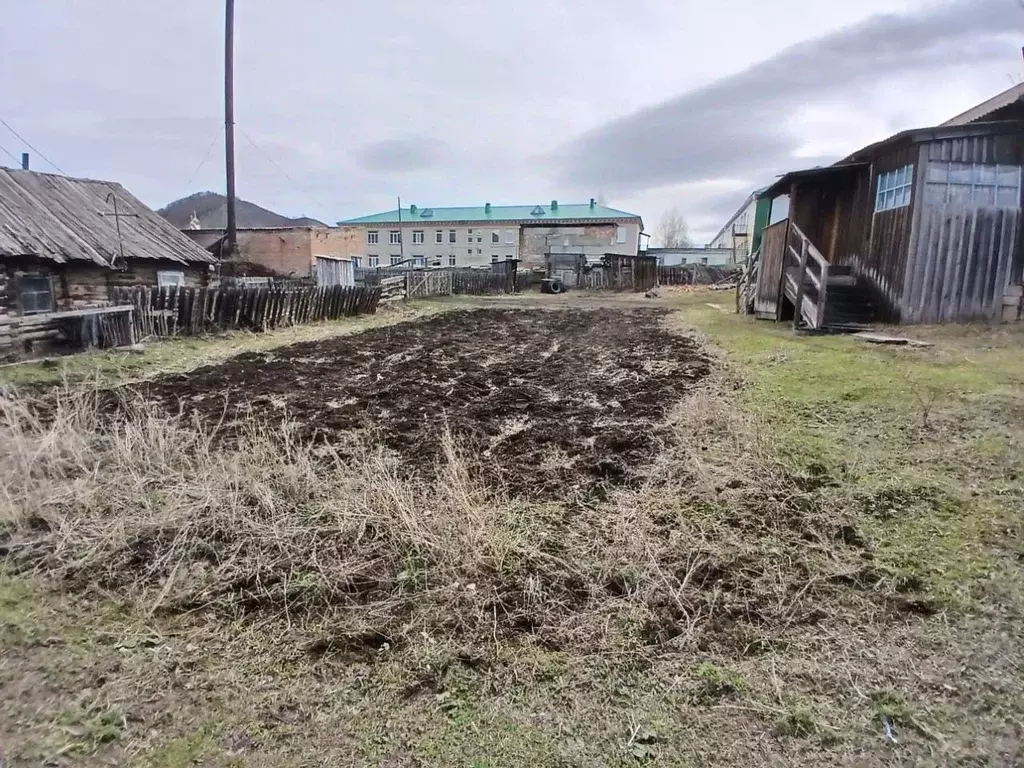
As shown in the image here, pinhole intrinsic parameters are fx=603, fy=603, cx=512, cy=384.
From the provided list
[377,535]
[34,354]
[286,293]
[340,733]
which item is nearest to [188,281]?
[286,293]

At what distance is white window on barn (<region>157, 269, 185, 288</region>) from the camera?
17.0 metres

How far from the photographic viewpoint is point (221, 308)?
41.9 feet

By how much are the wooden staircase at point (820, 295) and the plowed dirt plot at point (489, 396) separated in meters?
2.22

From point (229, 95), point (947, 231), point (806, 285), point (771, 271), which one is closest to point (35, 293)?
point (229, 95)

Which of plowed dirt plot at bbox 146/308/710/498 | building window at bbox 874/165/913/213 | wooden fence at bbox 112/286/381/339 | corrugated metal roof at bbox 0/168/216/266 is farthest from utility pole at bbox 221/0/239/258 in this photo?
building window at bbox 874/165/913/213

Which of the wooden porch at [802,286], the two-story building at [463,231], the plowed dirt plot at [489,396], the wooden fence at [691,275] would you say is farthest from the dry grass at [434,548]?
the two-story building at [463,231]

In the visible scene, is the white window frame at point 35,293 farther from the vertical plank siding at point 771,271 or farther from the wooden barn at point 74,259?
the vertical plank siding at point 771,271

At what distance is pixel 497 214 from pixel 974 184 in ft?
199

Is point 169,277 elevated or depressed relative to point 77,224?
depressed

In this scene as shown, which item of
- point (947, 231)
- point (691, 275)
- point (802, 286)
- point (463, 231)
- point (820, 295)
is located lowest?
point (820, 295)

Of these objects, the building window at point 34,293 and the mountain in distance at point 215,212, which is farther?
the mountain in distance at point 215,212

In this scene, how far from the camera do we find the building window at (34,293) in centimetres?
1283

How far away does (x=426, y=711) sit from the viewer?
2.10 meters

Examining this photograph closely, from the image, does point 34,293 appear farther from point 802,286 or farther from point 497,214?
point 497,214
